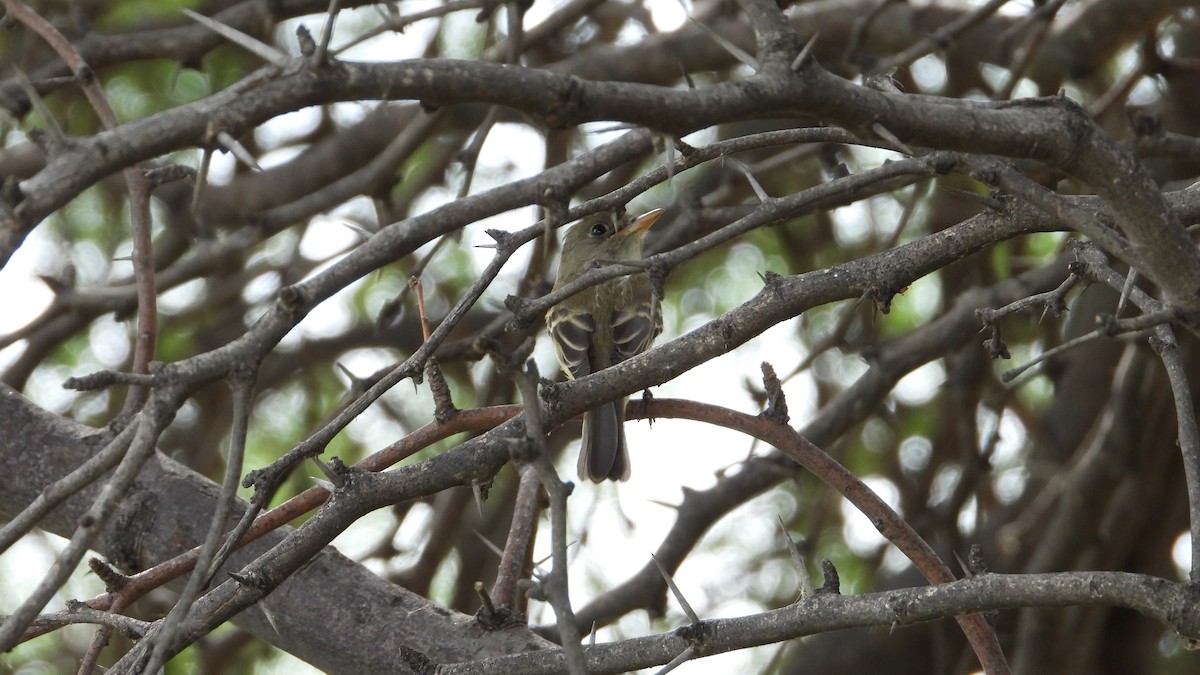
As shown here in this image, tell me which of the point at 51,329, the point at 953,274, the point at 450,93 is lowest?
the point at 450,93

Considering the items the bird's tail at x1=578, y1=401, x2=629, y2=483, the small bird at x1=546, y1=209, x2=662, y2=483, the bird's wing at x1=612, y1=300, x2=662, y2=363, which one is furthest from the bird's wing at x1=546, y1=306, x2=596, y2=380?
the bird's tail at x1=578, y1=401, x2=629, y2=483

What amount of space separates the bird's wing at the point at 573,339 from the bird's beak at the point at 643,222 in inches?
20.7

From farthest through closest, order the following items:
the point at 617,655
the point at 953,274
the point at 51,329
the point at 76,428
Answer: the point at 953,274 → the point at 51,329 → the point at 76,428 → the point at 617,655

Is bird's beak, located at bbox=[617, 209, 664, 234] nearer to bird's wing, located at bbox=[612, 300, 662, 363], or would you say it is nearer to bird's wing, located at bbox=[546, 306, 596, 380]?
bird's wing, located at bbox=[612, 300, 662, 363]

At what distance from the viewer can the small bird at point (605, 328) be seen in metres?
5.57

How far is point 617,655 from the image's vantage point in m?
2.86

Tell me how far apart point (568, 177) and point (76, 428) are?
243cm

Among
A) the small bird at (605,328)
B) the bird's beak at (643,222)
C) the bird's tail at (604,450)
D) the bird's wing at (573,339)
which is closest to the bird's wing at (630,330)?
the small bird at (605,328)

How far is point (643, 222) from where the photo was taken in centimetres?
661

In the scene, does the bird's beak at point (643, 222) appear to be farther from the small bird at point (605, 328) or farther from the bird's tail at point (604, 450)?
the bird's tail at point (604, 450)

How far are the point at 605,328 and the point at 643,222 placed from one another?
57cm

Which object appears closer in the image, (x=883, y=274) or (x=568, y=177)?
(x=568, y=177)

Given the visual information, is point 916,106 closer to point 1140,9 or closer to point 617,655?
point 617,655

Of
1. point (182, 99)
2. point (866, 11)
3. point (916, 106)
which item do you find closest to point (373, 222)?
point (182, 99)
